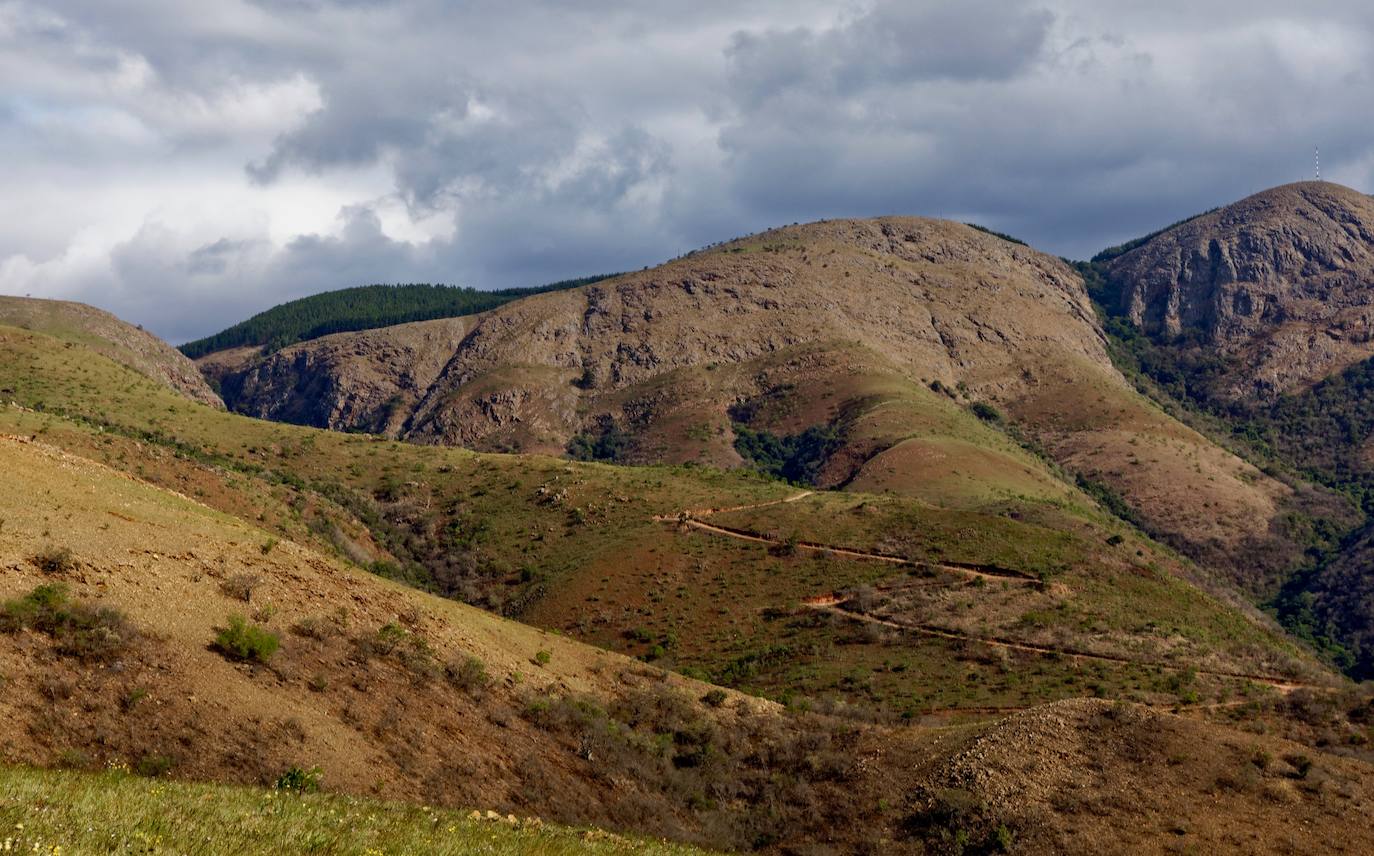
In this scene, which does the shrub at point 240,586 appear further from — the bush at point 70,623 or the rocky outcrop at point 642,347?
the rocky outcrop at point 642,347

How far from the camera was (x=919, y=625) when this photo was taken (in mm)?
59750

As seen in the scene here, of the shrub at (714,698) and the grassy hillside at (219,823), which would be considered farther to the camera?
the shrub at (714,698)

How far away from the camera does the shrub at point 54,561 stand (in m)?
25.9

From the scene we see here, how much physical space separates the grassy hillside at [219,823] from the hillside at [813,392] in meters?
84.9

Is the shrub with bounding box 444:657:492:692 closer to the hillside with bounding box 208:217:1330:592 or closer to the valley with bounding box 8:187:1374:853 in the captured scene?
the valley with bounding box 8:187:1374:853

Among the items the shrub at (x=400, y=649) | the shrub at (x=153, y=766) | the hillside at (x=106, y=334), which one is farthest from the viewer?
the hillside at (x=106, y=334)

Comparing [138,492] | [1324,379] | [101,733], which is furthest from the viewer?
[1324,379]

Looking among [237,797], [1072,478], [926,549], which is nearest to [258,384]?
[1072,478]

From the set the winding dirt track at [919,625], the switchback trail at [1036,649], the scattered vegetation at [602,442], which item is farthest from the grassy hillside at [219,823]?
the scattered vegetation at [602,442]

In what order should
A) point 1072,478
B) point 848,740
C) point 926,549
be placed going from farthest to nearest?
point 1072,478
point 926,549
point 848,740

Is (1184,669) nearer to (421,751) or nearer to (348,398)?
(421,751)

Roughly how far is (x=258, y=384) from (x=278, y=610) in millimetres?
170883

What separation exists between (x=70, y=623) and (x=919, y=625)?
44.7m

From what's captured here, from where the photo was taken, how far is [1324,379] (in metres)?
187
